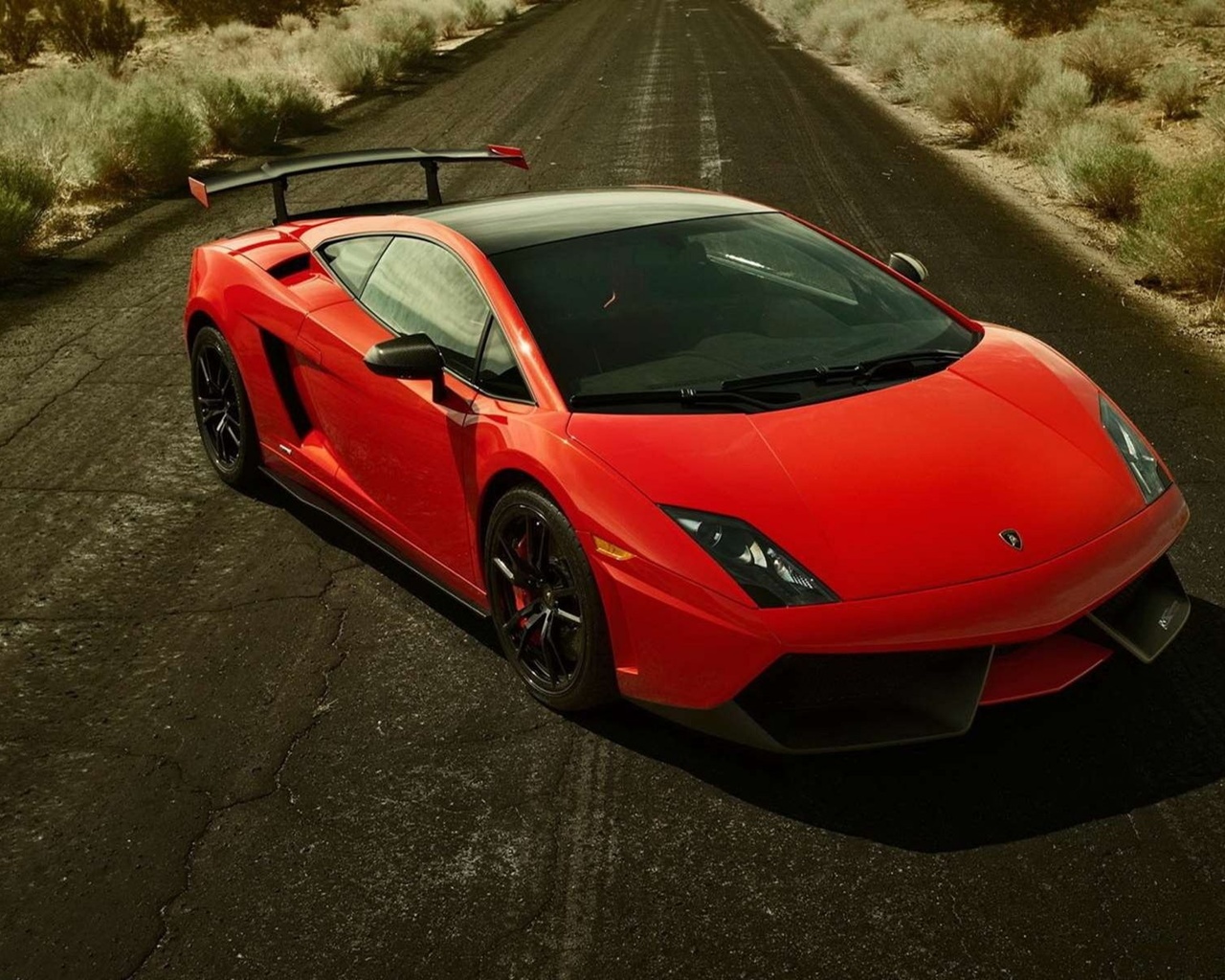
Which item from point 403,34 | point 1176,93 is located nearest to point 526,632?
point 1176,93

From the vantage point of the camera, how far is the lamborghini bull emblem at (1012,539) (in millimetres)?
3844

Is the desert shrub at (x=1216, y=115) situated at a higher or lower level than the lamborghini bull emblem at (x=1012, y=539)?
lower

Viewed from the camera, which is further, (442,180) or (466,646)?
(442,180)

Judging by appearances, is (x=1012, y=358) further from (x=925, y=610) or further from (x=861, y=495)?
(x=925, y=610)

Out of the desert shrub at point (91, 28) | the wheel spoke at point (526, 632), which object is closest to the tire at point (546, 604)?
the wheel spoke at point (526, 632)

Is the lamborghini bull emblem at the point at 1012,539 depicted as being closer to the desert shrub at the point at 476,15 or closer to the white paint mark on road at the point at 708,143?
the white paint mark on road at the point at 708,143

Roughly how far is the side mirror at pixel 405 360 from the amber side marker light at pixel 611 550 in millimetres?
978

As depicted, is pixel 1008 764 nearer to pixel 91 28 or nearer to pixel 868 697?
pixel 868 697

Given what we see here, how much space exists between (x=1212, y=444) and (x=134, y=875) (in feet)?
16.9

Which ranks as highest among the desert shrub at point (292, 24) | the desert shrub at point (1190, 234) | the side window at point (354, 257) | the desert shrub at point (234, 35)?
the side window at point (354, 257)

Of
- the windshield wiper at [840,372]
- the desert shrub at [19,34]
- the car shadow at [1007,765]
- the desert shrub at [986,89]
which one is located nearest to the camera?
the car shadow at [1007,765]

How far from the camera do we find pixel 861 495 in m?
3.95

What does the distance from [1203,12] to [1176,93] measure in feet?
32.2

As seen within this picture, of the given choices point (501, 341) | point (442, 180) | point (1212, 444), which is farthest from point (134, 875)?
point (442, 180)
